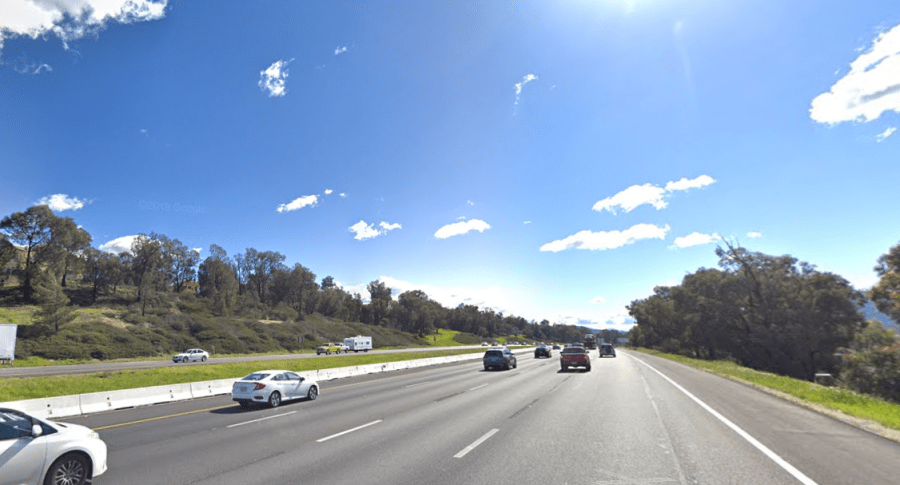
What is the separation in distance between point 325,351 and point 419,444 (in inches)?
2428

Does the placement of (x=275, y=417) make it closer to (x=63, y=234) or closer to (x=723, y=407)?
(x=723, y=407)

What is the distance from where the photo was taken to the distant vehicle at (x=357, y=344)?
77.4 m

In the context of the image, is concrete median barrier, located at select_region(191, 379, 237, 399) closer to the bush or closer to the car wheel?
the car wheel

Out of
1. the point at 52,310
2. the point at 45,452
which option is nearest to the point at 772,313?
the point at 45,452

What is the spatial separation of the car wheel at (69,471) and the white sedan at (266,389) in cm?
902

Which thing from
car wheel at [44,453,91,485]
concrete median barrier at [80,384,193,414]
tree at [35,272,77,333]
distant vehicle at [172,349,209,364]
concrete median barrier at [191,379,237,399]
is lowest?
distant vehicle at [172,349,209,364]

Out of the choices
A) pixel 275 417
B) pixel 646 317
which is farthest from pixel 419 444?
pixel 646 317

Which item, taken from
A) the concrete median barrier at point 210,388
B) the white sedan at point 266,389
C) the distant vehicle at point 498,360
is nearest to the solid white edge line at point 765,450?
the white sedan at point 266,389

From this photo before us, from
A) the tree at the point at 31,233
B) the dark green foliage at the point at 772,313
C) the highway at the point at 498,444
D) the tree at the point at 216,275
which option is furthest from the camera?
the tree at the point at 216,275

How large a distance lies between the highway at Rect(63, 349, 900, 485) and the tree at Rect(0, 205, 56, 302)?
87.6 m

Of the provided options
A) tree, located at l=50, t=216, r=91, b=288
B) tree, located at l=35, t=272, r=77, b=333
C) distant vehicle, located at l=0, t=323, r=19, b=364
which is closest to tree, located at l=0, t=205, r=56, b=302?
tree, located at l=50, t=216, r=91, b=288

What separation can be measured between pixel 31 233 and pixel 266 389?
96642mm

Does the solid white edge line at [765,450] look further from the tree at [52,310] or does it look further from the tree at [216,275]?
the tree at [216,275]

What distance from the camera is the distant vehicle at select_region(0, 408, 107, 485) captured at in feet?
19.0
